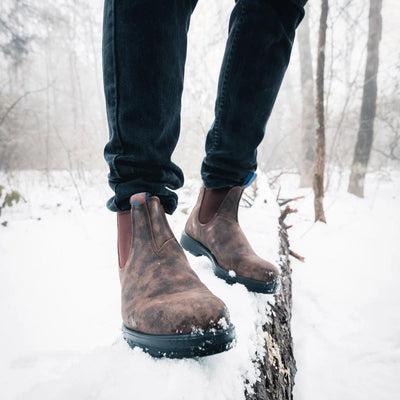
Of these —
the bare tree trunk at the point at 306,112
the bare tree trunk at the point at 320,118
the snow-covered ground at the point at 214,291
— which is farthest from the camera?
the bare tree trunk at the point at 306,112

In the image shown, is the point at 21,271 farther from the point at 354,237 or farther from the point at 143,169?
the point at 354,237

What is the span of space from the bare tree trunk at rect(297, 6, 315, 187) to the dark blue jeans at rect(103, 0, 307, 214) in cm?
586

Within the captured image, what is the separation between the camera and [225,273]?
2.61 ft

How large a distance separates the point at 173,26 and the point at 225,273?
745 mm

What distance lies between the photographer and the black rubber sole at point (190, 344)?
1.44 ft

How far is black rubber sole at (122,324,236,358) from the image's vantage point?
0.44 metres

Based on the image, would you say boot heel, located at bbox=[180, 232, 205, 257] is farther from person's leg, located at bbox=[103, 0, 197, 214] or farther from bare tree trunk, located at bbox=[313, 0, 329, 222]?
bare tree trunk, located at bbox=[313, 0, 329, 222]

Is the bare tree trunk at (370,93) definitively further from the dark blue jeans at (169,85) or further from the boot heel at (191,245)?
the boot heel at (191,245)

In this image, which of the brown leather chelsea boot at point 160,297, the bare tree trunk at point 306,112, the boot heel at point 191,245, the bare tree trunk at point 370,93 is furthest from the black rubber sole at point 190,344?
the bare tree trunk at point 306,112

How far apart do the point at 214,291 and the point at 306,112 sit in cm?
646

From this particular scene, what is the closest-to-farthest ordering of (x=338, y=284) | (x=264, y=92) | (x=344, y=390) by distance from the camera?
(x=264, y=92)
(x=344, y=390)
(x=338, y=284)

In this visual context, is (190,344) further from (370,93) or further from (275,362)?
(370,93)

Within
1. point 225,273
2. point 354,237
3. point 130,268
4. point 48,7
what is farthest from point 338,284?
point 48,7

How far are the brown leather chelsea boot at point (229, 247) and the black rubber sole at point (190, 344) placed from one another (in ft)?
0.93
